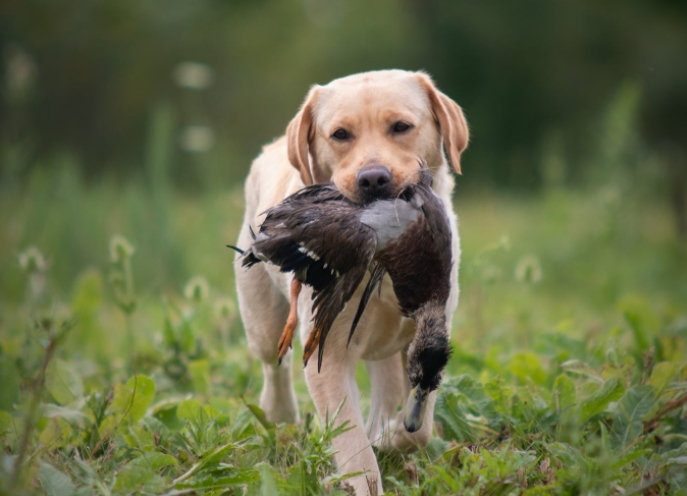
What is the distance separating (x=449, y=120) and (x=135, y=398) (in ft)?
6.12

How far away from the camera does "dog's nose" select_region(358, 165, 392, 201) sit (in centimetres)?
312

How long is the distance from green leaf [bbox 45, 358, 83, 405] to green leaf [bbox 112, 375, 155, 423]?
45cm

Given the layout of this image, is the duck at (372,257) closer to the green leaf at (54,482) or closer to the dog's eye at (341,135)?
the dog's eye at (341,135)

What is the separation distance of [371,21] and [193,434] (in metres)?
13.6

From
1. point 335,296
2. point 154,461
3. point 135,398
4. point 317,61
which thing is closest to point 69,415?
point 135,398

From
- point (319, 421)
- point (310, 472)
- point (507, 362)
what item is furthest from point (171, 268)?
point (310, 472)

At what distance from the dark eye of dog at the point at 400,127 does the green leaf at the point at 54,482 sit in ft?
6.25

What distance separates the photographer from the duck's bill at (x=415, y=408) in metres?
3.02

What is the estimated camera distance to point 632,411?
11.2 feet

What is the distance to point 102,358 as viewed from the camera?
16.1 ft

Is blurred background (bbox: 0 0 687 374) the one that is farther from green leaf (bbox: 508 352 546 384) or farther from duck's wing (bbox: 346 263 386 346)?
duck's wing (bbox: 346 263 386 346)

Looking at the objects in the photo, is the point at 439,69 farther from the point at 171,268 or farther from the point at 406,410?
the point at 406,410

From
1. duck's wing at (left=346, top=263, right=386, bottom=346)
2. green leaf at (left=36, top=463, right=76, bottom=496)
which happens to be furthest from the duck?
green leaf at (left=36, top=463, right=76, bottom=496)

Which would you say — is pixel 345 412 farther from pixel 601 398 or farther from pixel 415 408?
pixel 601 398
